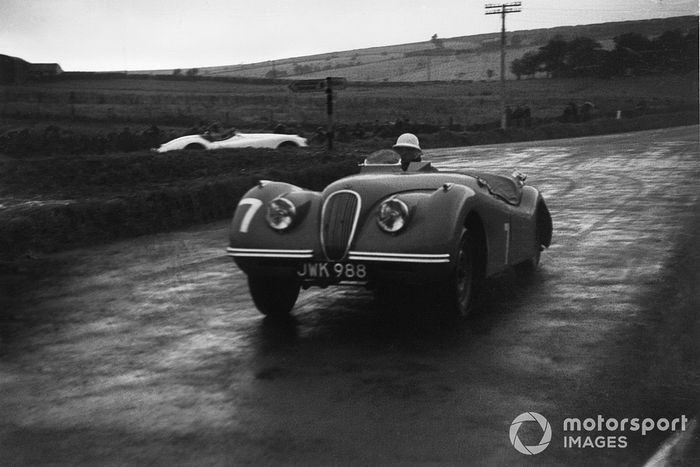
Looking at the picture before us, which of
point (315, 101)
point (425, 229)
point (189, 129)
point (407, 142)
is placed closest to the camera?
point (425, 229)

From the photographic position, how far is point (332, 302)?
7270 mm

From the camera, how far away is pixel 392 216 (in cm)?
609

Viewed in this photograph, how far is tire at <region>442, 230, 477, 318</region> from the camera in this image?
20.8 ft

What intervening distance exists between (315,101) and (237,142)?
→ 4073cm

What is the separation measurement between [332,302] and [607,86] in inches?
2350

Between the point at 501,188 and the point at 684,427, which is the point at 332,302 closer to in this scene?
the point at 501,188

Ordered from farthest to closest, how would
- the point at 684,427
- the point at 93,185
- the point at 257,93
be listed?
the point at 257,93 → the point at 93,185 → the point at 684,427

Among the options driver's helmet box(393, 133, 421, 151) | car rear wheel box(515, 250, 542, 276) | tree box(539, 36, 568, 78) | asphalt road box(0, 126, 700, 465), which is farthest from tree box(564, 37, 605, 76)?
driver's helmet box(393, 133, 421, 151)

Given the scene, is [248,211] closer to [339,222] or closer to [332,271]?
[339,222]

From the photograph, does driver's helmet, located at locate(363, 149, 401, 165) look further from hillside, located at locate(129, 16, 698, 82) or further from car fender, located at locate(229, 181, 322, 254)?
hillside, located at locate(129, 16, 698, 82)

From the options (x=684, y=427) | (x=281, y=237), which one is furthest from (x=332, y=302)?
(x=684, y=427)

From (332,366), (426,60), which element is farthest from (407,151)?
(426,60)

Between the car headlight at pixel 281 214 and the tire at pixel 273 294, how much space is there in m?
0.41

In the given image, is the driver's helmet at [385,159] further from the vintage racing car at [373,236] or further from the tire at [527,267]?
the tire at [527,267]
